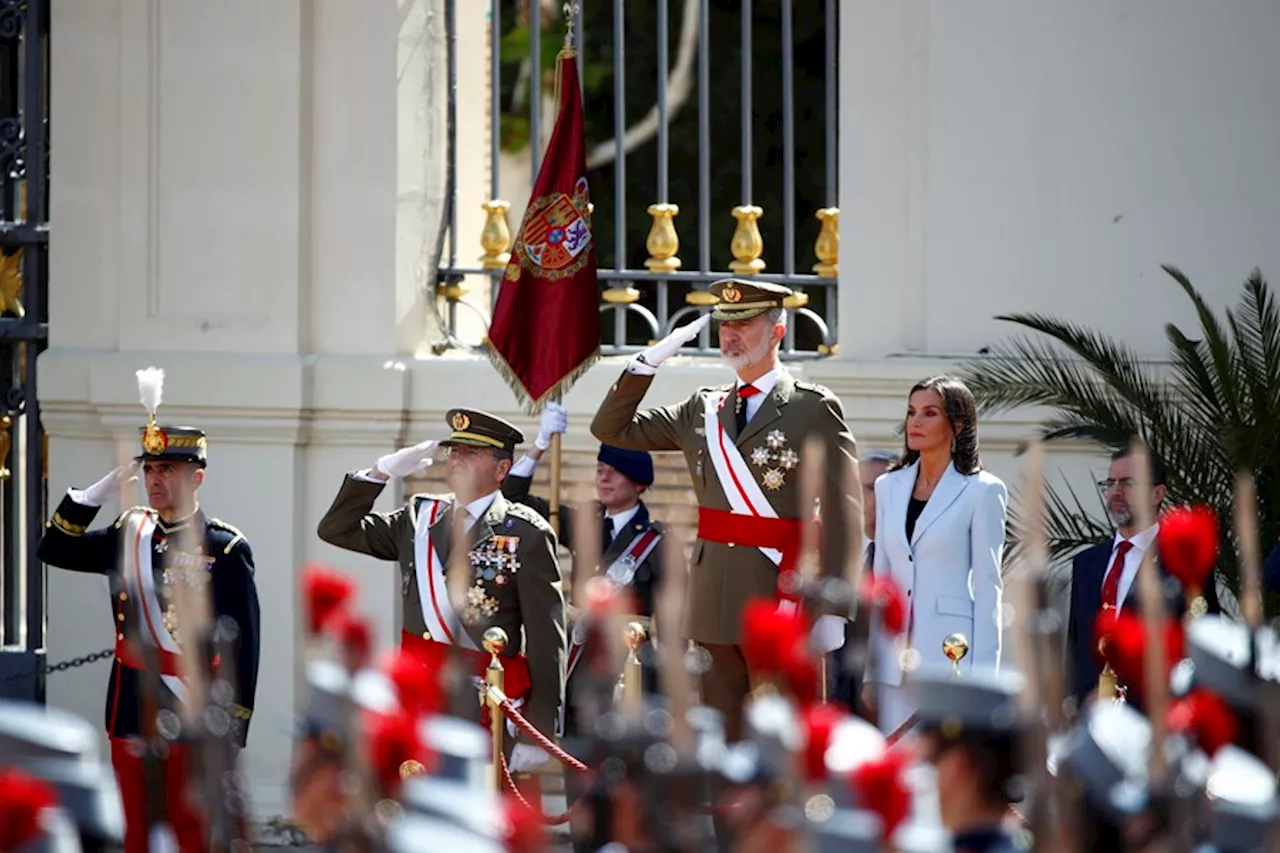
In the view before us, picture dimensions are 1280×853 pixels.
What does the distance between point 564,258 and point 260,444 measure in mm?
1368

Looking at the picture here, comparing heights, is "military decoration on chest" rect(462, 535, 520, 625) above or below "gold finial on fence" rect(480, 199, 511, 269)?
below

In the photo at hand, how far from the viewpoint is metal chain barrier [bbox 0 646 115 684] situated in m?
8.23

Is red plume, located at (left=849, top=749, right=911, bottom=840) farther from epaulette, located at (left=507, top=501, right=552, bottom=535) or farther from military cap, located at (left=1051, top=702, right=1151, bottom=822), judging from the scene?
epaulette, located at (left=507, top=501, right=552, bottom=535)

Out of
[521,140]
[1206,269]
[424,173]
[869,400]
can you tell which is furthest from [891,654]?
[521,140]

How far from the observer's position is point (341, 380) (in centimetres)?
842

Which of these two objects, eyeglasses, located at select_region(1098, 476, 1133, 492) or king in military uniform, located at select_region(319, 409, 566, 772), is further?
king in military uniform, located at select_region(319, 409, 566, 772)

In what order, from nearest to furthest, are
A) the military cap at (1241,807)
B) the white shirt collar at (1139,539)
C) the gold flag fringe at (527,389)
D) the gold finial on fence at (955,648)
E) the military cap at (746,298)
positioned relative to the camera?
the military cap at (1241,807)
the gold finial on fence at (955,648)
the white shirt collar at (1139,539)
the military cap at (746,298)
the gold flag fringe at (527,389)

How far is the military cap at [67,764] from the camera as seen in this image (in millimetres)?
3613

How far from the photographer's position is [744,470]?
6652 millimetres

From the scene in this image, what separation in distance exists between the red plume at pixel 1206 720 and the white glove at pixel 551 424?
3792mm

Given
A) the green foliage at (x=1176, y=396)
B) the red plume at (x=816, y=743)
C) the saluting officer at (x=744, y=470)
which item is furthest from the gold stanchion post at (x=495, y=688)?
the red plume at (x=816, y=743)

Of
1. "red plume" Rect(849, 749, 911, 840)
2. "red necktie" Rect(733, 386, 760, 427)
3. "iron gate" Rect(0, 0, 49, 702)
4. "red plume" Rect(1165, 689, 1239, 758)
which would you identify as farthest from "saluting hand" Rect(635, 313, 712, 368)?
"red plume" Rect(849, 749, 911, 840)

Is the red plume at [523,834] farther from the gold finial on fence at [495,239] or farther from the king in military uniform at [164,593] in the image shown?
the gold finial on fence at [495,239]

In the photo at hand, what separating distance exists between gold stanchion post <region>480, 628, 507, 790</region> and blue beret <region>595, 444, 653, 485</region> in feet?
3.94
